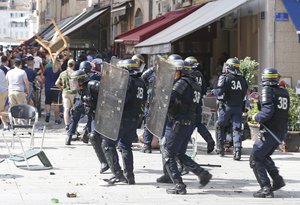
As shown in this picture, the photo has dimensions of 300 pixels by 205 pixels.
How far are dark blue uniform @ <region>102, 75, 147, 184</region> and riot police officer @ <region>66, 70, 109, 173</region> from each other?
0.71m

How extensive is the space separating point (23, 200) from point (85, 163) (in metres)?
3.72

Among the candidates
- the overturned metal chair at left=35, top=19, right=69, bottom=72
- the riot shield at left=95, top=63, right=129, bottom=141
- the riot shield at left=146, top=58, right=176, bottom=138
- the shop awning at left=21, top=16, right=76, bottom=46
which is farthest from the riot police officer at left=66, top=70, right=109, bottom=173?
the shop awning at left=21, top=16, right=76, bottom=46

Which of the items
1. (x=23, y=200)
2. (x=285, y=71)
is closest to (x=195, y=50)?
(x=285, y=71)

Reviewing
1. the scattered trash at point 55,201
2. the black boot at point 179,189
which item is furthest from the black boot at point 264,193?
the scattered trash at point 55,201

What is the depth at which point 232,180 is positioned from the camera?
11930mm

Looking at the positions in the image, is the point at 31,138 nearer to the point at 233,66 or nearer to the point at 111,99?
the point at 111,99

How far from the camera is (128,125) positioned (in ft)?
36.7


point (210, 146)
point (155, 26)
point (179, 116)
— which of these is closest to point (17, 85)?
point (210, 146)

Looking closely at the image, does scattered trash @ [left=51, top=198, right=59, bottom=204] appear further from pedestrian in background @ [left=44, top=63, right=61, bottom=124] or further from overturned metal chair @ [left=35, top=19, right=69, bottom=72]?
overturned metal chair @ [left=35, top=19, right=69, bottom=72]

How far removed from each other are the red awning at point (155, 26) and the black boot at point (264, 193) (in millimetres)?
13886

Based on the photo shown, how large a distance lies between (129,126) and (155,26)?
14.1m

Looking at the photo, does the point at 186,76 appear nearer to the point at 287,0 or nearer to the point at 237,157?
the point at 237,157

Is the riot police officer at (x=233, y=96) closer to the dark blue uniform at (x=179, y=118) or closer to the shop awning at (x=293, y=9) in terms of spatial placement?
the dark blue uniform at (x=179, y=118)

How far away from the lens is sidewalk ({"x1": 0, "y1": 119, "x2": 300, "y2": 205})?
10133 millimetres
